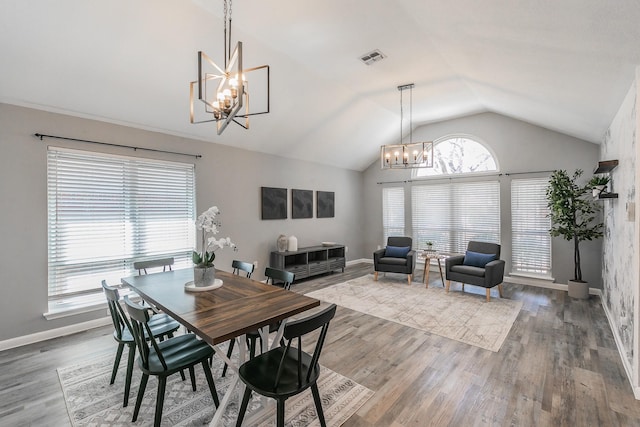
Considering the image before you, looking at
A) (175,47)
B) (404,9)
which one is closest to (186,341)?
(175,47)

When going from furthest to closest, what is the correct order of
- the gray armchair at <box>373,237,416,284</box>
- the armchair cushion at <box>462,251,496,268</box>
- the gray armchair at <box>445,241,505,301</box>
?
the gray armchair at <box>373,237,416,284</box> < the armchair cushion at <box>462,251,496,268</box> < the gray armchair at <box>445,241,505,301</box>

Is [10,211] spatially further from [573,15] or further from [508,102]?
[508,102]

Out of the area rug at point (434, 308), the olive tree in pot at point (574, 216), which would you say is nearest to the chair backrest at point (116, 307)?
the area rug at point (434, 308)

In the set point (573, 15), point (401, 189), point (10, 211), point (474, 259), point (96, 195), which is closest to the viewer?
point (573, 15)

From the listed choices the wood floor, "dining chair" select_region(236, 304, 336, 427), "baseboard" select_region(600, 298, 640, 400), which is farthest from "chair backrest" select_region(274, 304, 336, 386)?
"baseboard" select_region(600, 298, 640, 400)

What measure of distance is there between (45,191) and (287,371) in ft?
11.5

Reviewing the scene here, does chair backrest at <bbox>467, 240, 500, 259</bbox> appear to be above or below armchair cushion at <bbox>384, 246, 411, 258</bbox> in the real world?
above

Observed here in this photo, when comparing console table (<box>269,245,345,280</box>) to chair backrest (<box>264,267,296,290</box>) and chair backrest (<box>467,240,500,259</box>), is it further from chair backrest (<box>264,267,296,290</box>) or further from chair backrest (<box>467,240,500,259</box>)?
chair backrest (<box>467,240,500,259</box>)

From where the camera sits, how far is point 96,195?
3568 millimetres

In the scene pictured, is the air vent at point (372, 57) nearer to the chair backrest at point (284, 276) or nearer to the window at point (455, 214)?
the chair backrest at point (284, 276)

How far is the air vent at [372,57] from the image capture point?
11.1 ft

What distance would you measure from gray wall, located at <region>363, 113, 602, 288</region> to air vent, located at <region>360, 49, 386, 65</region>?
3.57 meters

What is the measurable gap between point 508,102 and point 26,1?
5.75 m

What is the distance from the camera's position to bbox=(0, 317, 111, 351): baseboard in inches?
118
